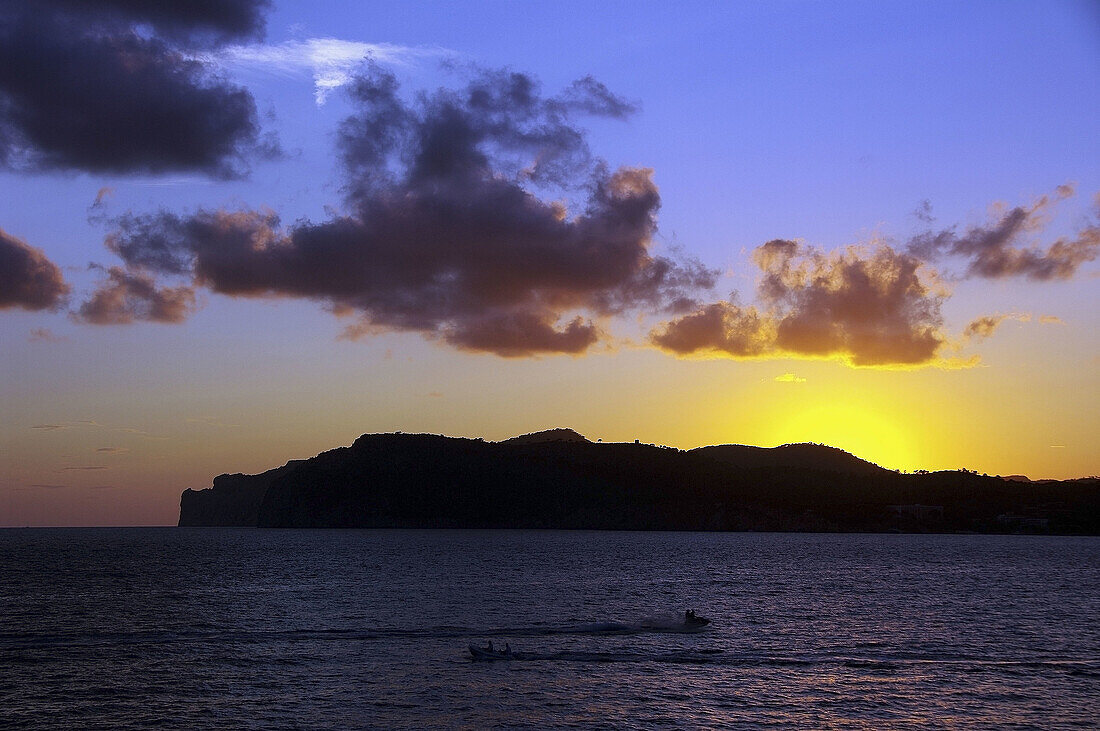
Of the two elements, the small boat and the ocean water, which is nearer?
the ocean water

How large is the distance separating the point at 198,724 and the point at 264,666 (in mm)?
13344

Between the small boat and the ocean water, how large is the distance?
43.9 inches

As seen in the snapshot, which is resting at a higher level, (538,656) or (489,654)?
(489,654)

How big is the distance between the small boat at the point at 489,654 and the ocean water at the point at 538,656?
112 centimetres

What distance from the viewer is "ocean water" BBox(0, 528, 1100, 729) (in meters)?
43.4

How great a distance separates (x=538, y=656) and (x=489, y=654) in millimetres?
3483

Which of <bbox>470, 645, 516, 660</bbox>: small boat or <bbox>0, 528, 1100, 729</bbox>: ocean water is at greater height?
<bbox>470, 645, 516, 660</bbox>: small boat

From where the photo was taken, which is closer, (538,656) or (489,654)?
(489,654)

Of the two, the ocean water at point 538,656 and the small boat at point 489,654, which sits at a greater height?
the small boat at point 489,654

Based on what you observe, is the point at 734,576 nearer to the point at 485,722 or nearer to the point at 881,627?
the point at 881,627

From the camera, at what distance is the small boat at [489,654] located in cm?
5641

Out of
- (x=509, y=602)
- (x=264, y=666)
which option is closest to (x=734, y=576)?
(x=509, y=602)

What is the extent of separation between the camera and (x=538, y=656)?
5825 centimetres

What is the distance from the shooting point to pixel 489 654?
5659cm
